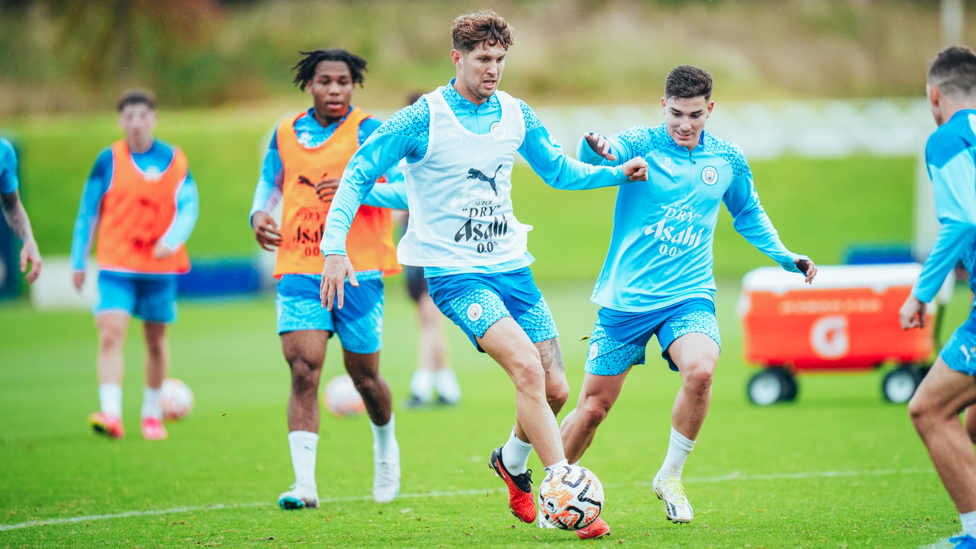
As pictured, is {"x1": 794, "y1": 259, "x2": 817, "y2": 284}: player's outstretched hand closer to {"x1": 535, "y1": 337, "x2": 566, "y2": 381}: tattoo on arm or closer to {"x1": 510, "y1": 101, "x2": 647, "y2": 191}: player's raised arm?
{"x1": 510, "y1": 101, "x2": 647, "y2": 191}: player's raised arm

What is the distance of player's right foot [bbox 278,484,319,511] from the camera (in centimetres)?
574

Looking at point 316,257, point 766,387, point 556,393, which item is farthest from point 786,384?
point 316,257

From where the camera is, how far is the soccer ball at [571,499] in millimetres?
4559

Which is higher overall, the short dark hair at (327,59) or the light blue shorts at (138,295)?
the short dark hair at (327,59)

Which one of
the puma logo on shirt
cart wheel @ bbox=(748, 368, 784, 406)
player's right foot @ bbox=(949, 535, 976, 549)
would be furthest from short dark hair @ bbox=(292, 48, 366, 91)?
cart wheel @ bbox=(748, 368, 784, 406)

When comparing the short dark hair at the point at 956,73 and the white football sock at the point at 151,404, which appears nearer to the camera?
the short dark hair at the point at 956,73

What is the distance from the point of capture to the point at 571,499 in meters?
4.55

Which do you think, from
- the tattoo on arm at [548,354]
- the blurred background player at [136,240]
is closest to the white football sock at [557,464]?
the tattoo on arm at [548,354]

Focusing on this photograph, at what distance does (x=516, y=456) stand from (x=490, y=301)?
0.86 meters

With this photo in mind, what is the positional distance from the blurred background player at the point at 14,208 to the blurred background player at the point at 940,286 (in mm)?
4969

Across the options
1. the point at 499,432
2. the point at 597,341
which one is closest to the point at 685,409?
the point at 597,341

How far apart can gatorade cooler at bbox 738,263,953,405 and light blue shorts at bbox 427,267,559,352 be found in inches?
202

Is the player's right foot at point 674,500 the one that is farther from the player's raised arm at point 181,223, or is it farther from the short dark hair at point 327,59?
the player's raised arm at point 181,223

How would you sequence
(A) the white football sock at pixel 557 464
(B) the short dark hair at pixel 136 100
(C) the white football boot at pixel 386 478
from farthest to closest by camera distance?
(B) the short dark hair at pixel 136 100 → (C) the white football boot at pixel 386 478 → (A) the white football sock at pixel 557 464
